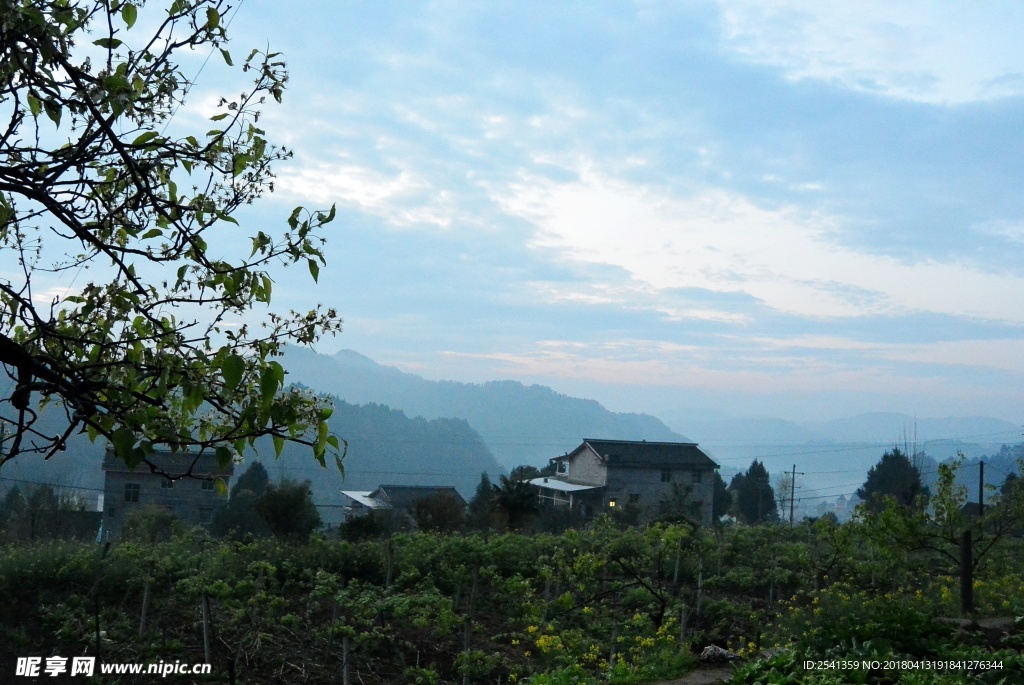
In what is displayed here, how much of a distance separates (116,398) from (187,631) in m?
6.30

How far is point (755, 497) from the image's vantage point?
45156 mm

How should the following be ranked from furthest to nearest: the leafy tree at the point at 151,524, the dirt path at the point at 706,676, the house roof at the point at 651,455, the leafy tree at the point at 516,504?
1. the house roof at the point at 651,455
2. the leafy tree at the point at 516,504
3. the leafy tree at the point at 151,524
4. the dirt path at the point at 706,676

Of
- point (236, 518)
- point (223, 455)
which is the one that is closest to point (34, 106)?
point (223, 455)

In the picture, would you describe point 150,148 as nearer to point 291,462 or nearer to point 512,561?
point 512,561

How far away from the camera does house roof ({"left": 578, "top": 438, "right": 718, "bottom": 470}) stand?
1622 inches

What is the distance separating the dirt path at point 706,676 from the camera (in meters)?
6.10

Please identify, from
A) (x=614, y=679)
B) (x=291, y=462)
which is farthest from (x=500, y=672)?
(x=291, y=462)

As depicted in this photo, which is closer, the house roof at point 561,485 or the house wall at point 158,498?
the house wall at point 158,498

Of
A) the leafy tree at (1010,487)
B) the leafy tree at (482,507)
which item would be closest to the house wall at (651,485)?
the leafy tree at (482,507)

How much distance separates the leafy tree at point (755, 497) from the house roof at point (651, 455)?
3.71m

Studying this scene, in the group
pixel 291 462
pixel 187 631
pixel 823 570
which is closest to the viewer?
pixel 187 631

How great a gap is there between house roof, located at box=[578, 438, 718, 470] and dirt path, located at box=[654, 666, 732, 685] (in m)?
34.0

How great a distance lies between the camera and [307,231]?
3121 millimetres

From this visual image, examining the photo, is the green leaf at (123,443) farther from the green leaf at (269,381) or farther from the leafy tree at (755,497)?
the leafy tree at (755,497)
